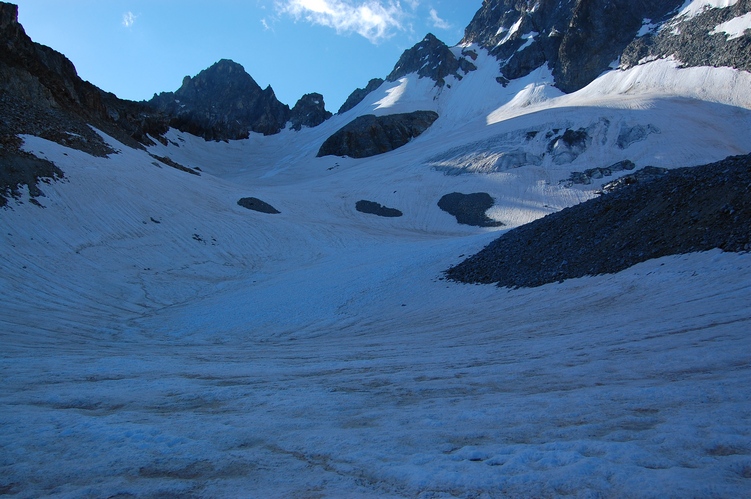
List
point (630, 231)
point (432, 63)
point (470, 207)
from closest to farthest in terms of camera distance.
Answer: point (630, 231) → point (470, 207) → point (432, 63)

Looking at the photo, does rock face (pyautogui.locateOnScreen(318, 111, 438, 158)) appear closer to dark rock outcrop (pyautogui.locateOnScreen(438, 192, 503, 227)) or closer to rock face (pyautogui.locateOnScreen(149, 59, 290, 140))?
A: rock face (pyautogui.locateOnScreen(149, 59, 290, 140))

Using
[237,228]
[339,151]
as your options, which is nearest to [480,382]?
[237,228]

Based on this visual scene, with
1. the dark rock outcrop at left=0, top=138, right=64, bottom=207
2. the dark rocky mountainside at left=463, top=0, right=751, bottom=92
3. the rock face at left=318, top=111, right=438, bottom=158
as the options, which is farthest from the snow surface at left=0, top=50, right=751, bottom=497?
the dark rocky mountainside at left=463, top=0, right=751, bottom=92

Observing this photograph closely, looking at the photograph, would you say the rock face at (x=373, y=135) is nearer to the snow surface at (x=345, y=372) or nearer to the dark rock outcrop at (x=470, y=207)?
the dark rock outcrop at (x=470, y=207)

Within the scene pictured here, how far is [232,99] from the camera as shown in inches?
4724

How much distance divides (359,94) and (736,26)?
7841 cm

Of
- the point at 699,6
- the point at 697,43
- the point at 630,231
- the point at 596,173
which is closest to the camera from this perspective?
the point at 630,231

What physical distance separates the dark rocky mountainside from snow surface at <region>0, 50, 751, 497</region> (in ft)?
213

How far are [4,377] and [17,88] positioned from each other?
40658mm

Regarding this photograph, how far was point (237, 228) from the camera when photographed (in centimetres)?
2902

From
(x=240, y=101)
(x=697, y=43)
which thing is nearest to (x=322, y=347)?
(x=697, y=43)

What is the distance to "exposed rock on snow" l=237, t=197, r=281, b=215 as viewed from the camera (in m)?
35.3

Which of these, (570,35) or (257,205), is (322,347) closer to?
(257,205)

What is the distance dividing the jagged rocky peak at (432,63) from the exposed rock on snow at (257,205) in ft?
235
